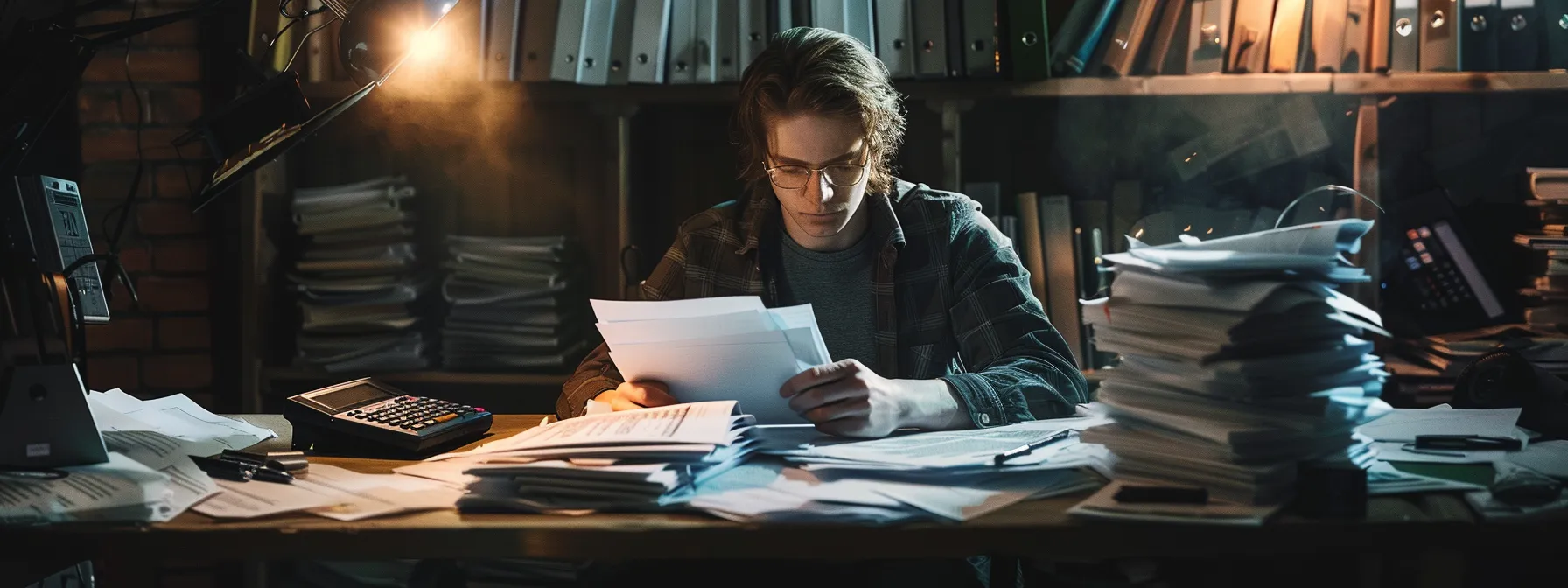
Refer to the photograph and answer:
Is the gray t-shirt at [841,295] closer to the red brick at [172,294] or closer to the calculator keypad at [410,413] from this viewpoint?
the calculator keypad at [410,413]

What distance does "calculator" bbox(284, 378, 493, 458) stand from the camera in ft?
3.67

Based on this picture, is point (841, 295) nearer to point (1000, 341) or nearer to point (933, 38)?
point (1000, 341)

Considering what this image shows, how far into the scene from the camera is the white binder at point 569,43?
2.06 meters

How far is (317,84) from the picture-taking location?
2.12 m

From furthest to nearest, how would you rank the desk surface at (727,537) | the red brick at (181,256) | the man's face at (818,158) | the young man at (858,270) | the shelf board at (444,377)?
the red brick at (181,256)
the shelf board at (444,377)
the man's face at (818,158)
the young man at (858,270)
the desk surface at (727,537)

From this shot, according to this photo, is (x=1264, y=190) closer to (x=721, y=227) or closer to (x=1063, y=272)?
(x=1063, y=272)

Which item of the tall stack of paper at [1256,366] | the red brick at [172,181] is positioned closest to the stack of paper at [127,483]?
the tall stack of paper at [1256,366]

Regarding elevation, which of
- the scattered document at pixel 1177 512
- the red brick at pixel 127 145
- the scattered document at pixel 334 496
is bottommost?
the scattered document at pixel 1177 512

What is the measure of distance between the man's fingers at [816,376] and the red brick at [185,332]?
5.54ft

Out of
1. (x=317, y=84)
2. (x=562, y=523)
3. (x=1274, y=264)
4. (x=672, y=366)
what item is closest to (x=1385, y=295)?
(x=1274, y=264)

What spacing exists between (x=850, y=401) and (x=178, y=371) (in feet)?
5.86

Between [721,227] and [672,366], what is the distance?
552 mm

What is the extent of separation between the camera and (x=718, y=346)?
44.0 inches

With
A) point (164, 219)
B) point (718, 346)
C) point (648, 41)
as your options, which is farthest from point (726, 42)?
point (164, 219)
